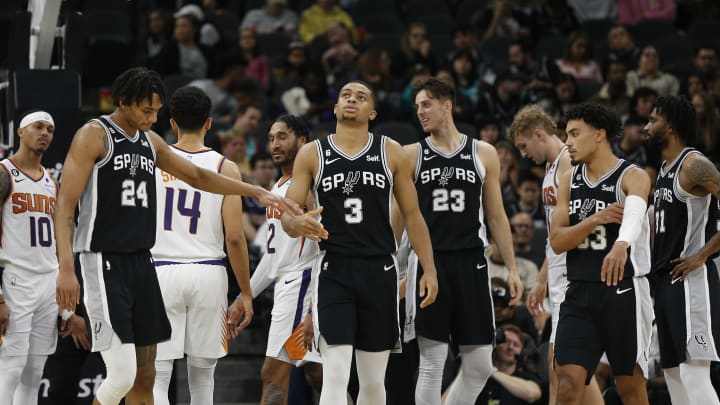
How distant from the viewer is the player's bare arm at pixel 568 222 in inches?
275

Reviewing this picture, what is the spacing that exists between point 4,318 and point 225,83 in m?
6.63

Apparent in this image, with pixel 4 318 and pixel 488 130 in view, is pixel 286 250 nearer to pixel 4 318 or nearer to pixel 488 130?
pixel 4 318

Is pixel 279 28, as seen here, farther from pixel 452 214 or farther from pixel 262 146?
pixel 452 214

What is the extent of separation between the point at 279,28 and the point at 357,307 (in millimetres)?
10411

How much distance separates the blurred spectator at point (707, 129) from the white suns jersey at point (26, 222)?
25.9ft

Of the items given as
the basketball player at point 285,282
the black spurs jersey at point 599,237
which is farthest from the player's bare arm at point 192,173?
the black spurs jersey at point 599,237

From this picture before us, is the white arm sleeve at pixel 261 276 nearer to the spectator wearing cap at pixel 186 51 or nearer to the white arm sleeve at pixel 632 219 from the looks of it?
the white arm sleeve at pixel 632 219

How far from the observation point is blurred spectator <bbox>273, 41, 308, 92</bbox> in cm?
1479

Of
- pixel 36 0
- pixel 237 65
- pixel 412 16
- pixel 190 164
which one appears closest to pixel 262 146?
pixel 237 65

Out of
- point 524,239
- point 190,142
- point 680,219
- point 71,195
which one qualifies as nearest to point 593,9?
point 524,239

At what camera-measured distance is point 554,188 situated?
8.35m

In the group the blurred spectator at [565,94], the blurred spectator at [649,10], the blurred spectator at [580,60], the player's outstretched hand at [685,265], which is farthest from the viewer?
the blurred spectator at [649,10]

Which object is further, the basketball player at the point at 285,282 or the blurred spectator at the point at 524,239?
the blurred spectator at the point at 524,239

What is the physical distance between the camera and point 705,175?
7.36 m
